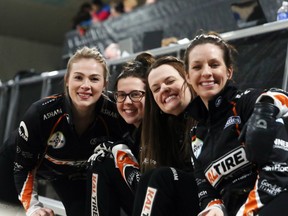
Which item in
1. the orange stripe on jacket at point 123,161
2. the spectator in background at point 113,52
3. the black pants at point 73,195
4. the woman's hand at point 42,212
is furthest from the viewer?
the spectator in background at point 113,52

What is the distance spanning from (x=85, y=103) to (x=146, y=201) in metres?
0.56

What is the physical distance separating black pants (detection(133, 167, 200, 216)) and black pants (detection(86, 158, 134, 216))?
8.3 inches

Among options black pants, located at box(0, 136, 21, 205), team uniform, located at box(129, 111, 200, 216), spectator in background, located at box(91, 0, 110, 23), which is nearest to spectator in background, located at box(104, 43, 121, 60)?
black pants, located at box(0, 136, 21, 205)

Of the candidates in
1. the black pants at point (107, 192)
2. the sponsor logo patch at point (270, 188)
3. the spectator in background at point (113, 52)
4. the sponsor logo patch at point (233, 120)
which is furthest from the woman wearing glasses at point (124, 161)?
the spectator in background at point (113, 52)

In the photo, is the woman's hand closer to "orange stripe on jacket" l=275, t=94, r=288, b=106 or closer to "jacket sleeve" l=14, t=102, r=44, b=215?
"jacket sleeve" l=14, t=102, r=44, b=215

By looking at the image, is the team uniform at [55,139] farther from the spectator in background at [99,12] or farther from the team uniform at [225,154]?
the spectator in background at [99,12]

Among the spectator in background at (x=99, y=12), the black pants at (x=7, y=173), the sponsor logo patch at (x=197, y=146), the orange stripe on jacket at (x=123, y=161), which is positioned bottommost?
the sponsor logo patch at (x=197, y=146)

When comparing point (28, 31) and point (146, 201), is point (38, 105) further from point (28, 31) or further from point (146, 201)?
point (28, 31)

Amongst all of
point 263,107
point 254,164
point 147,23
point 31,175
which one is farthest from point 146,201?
point 147,23

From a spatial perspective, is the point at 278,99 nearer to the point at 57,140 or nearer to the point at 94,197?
the point at 94,197

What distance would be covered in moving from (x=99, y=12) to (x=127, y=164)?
3.25m

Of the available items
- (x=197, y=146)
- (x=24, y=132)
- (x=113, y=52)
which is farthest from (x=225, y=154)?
(x=113, y=52)

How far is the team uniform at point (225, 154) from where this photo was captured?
3.88ft

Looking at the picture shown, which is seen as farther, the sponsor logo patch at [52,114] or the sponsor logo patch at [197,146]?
the sponsor logo patch at [52,114]
